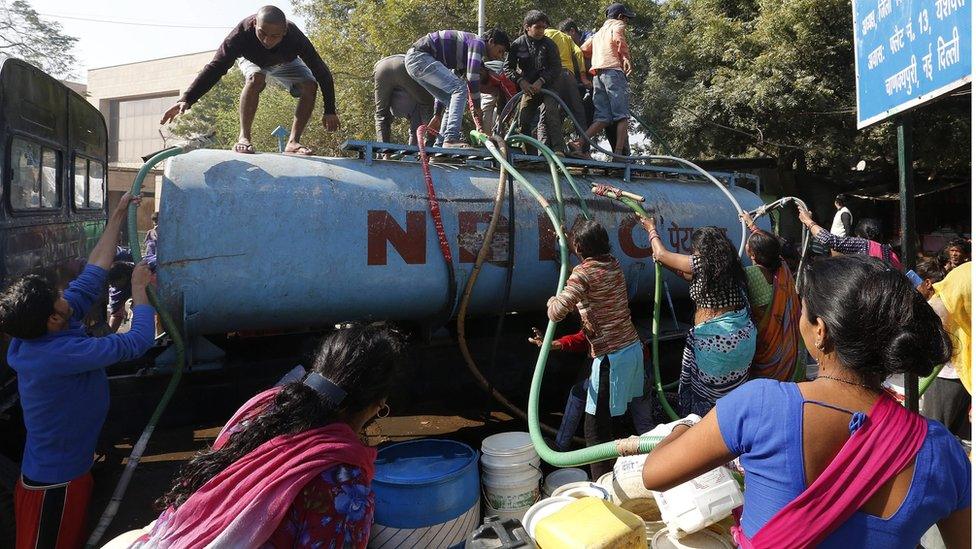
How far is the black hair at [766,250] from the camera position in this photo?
3421 mm

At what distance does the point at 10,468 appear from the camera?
116 inches

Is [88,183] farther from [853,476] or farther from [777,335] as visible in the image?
[853,476]

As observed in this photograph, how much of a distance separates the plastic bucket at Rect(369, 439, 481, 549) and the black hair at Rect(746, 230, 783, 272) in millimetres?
2051

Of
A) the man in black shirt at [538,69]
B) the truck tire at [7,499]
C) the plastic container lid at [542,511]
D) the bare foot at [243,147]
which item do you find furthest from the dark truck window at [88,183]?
the plastic container lid at [542,511]

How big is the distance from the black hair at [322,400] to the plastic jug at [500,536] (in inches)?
36.0

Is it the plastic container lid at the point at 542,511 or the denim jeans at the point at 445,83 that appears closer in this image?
the plastic container lid at the point at 542,511

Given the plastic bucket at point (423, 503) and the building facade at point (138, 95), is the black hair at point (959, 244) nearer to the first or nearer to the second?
the plastic bucket at point (423, 503)

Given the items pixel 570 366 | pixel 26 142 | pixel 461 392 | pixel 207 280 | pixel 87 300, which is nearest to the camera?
pixel 87 300

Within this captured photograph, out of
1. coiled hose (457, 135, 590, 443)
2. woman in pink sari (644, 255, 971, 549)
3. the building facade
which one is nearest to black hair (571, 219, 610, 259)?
coiled hose (457, 135, 590, 443)

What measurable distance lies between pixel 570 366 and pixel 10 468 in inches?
150

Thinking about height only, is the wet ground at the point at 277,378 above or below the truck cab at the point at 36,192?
below

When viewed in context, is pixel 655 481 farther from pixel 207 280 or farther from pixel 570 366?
pixel 570 366

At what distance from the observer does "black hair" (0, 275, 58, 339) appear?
235 centimetres

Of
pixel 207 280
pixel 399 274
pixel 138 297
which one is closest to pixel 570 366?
pixel 399 274
